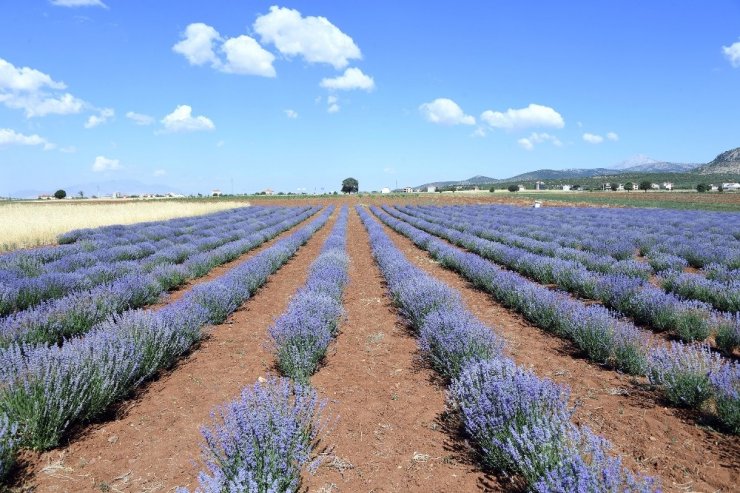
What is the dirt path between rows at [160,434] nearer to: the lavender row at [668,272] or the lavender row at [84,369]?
the lavender row at [84,369]

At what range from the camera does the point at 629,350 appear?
171 inches

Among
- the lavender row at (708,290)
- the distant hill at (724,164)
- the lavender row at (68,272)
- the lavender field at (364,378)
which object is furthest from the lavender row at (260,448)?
the distant hill at (724,164)

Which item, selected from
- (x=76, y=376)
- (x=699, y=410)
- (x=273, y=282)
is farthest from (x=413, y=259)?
(x=76, y=376)

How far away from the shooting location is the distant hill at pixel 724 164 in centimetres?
15312

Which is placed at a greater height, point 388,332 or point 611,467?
point 611,467

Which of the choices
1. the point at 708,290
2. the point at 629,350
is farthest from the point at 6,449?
the point at 708,290

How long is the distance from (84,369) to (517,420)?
134 inches

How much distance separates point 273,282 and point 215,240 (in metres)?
5.93

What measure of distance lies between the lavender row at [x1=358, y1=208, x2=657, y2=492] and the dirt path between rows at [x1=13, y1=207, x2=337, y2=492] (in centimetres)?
201

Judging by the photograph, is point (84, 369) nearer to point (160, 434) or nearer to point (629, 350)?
point (160, 434)

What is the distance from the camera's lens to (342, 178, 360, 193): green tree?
396 feet

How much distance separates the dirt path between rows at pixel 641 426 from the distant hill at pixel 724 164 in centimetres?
19248

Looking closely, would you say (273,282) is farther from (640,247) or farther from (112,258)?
(640,247)

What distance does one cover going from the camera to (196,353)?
201 inches
